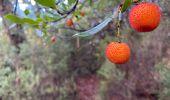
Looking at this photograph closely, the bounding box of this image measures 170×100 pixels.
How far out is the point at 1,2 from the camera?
471cm

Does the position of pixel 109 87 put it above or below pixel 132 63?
below

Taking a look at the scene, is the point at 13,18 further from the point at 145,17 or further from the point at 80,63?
the point at 80,63

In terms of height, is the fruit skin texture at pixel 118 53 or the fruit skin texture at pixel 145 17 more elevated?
the fruit skin texture at pixel 145 17

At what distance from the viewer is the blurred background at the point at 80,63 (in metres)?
3.87

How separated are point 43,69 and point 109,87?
1180 millimetres

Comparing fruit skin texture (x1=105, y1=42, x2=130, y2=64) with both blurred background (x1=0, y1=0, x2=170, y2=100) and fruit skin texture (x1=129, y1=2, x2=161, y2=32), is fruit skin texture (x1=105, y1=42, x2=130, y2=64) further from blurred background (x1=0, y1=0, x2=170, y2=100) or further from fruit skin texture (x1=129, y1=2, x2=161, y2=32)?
blurred background (x1=0, y1=0, x2=170, y2=100)

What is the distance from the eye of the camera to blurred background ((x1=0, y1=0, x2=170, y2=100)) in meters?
3.87

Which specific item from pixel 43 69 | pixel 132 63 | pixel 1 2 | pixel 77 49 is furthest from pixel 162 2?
pixel 77 49

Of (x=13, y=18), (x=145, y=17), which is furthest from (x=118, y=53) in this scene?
(x=13, y=18)

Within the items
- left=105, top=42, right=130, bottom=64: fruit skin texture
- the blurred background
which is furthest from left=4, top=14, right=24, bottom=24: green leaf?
the blurred background

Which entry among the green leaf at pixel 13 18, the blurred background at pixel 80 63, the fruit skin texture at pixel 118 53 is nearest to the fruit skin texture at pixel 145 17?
the fruit skin texture at pixel 118 53

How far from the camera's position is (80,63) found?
6164 millimetres

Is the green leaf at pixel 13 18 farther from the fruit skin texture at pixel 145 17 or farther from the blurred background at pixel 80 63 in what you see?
the blurred background at pixel 80 63

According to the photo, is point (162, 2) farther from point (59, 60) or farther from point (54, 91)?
point (59, 60)
